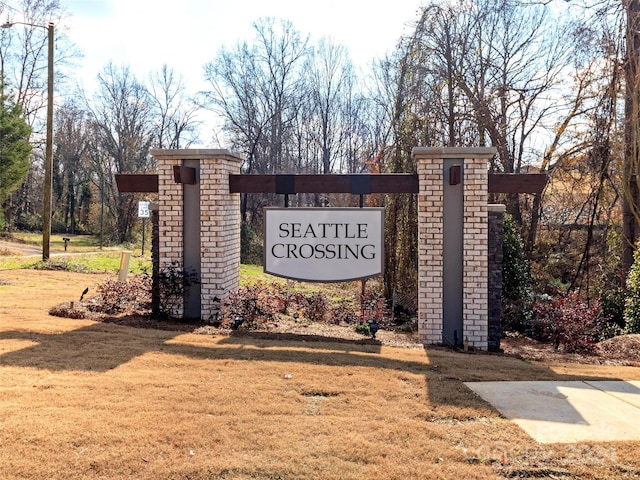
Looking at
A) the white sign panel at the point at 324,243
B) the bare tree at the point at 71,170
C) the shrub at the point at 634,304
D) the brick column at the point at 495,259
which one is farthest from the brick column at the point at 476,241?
the bare tree at the point at 71,170

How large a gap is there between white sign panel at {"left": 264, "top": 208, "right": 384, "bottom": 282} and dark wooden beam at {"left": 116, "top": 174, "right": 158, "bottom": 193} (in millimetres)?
1847

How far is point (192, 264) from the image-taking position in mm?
7562

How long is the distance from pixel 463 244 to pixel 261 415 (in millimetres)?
4220

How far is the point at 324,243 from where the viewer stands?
295 inches

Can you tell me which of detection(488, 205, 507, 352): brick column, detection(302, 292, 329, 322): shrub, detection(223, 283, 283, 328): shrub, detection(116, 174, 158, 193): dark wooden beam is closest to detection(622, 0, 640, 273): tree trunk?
detection(488, 205, 507, 352): brick column

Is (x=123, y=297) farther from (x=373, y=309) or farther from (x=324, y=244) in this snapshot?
(x=373, y=309)

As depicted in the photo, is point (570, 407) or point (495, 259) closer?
point (570, 407)

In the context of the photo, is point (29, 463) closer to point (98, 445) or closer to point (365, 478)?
point (98, 445)

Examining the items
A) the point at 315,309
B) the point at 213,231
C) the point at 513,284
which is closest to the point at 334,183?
the point at 213,231

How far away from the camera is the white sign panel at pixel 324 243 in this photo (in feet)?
24.3

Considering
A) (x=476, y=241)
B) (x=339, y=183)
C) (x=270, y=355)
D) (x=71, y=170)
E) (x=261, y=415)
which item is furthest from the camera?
(x=71, y=170)

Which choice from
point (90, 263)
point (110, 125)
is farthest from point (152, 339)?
point (110, 125)

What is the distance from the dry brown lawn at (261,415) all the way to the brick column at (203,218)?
1646mm

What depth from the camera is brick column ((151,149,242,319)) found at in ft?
24.2
